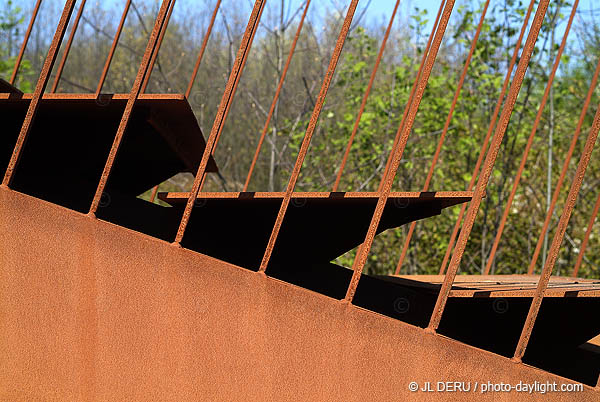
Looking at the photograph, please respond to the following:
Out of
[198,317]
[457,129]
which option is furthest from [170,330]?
[457,129]

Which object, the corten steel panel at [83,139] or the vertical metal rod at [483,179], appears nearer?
the vertical metal rod at [483,179]

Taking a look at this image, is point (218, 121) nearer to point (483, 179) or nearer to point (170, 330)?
point (170, 330)

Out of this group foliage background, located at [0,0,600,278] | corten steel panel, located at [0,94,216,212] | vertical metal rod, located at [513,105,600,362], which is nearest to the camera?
vertical metal rod, located at [513,105,600,362]

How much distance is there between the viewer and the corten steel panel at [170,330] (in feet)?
5.37

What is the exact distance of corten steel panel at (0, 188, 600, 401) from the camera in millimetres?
1636

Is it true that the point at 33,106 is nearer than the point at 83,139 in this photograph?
Yes

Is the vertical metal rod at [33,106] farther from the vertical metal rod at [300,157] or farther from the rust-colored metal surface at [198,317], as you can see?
the vertical metal rod at [300,157]

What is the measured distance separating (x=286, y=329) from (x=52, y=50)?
1034 millimetres

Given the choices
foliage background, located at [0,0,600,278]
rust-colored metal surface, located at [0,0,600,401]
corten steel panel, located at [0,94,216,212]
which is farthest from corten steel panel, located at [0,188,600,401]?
foliage background, located at [0,0,600,278]

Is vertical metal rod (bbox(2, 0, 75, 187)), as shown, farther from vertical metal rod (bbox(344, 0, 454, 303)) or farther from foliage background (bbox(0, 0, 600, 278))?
foliage background (bbox(0, 0, 600, 278))

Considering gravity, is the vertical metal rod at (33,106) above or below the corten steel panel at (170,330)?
above

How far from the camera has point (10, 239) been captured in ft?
5.55

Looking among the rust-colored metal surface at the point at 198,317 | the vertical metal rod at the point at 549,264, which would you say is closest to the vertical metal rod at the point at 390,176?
the rust-colored metal surface at the point at 198,317

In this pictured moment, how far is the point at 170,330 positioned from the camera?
166 cm
